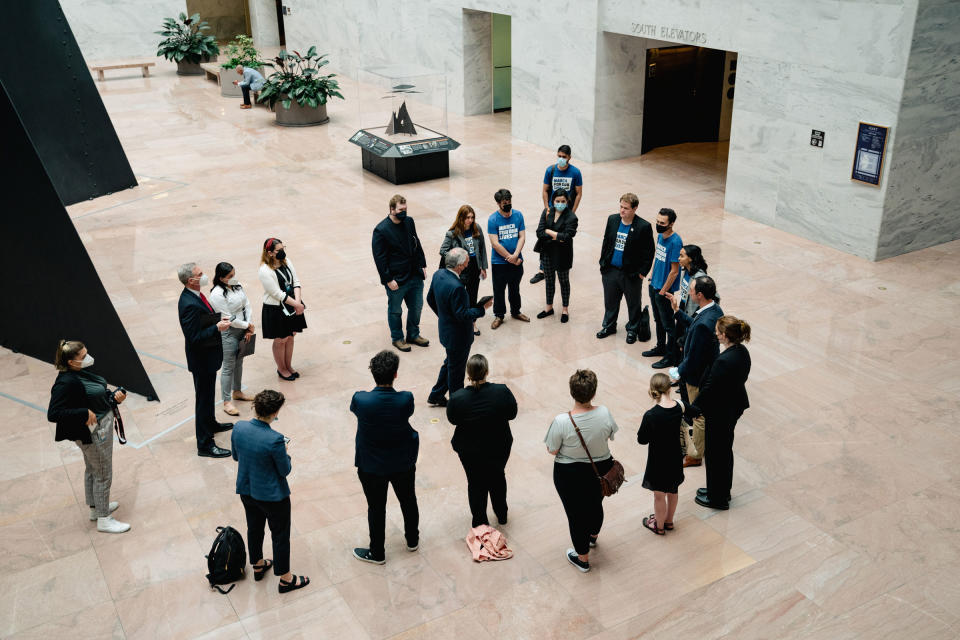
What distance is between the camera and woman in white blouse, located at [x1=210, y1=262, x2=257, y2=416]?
7.39 meters

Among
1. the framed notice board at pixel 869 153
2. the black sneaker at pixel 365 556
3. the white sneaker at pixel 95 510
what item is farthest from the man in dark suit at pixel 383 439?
the framed notice board at pixel 869 153

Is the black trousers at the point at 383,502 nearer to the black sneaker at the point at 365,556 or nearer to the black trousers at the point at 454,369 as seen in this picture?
the black sneaker at the point at 365,556

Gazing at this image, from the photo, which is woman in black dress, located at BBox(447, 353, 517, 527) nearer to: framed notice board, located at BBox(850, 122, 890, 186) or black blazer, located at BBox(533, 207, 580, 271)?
black blazer, located at BBox(533, 207, 580, 271)

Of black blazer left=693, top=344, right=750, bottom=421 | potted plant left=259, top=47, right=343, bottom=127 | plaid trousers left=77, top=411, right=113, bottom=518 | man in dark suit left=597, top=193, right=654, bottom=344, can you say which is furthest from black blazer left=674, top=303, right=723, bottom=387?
potted plant left=259, top=47, right=343, bottom=127

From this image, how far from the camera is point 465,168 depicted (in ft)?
52.6

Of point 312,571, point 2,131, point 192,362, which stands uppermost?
point 2,131

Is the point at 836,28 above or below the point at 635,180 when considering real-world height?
above

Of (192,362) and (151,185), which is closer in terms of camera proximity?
(192,362)

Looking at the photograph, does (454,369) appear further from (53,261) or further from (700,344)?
(53,261)

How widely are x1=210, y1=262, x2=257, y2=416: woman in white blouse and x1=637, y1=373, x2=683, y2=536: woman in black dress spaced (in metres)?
3.75

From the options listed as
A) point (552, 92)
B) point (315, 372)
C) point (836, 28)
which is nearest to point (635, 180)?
point (552, 92)

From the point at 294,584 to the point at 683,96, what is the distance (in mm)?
13927

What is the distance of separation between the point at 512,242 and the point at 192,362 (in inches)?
145

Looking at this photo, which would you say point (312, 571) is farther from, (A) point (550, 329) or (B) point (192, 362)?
(A) point (550, 329)
